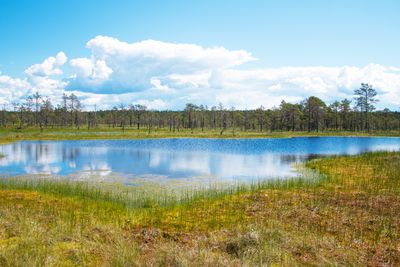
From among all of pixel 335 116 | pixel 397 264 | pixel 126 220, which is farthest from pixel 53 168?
pixel 335 116

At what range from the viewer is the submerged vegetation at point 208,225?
9.05m

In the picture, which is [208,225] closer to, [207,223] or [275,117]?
[207,223]

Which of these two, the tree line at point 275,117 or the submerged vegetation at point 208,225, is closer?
the submerged vegetation at point 208,225

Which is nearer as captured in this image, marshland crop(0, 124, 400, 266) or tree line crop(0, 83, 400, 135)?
marshland crop(0, 124, 400, 266)

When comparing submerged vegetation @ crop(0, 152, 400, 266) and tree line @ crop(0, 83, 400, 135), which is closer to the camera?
submerged vegetation @ crop(0, 152, 400, 266)

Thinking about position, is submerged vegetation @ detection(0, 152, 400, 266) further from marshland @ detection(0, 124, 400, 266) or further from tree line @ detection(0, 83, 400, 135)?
tree line @ detection(0, 83, 400, 135)

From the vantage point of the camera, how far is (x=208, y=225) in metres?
13.7

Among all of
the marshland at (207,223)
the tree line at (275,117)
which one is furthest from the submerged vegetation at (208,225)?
the tree line at (275,117)

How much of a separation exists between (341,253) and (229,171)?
22.7 meters

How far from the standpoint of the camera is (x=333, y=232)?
484 inches

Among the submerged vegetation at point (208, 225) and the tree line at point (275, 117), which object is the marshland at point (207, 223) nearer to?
the submerged vegetation at point (208, 225)

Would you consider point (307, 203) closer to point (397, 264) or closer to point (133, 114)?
point (397, 264)

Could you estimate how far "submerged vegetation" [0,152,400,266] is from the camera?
9047 millimetres

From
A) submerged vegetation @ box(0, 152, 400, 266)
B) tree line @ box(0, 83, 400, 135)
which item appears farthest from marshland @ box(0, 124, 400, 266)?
tree line @ box(0, 83, 400, 135)
